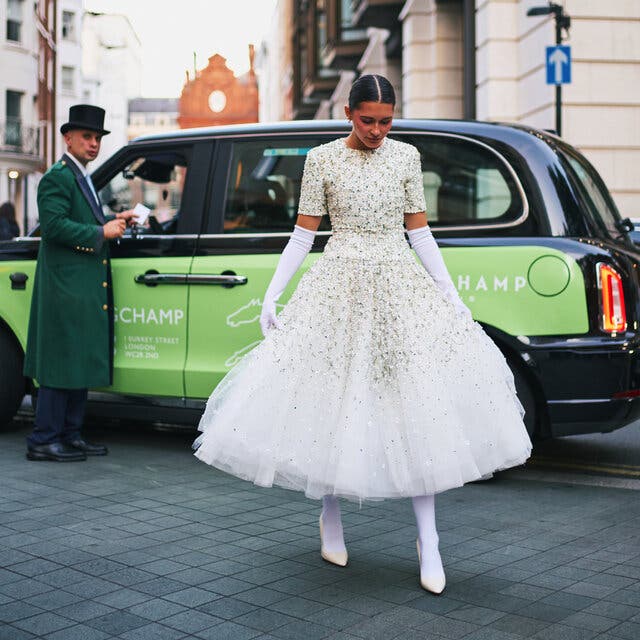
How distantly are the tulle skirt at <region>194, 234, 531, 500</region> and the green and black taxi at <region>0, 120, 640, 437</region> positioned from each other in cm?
179

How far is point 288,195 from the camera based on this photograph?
6.76m

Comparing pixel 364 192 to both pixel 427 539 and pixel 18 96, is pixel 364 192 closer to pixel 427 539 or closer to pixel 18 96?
pixel 427 539

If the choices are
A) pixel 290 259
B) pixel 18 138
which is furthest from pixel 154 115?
pixel 290 259

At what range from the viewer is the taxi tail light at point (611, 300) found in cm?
581

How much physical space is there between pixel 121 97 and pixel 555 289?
116 meters

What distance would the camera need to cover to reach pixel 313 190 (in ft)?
14.1

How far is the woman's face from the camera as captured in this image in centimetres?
413

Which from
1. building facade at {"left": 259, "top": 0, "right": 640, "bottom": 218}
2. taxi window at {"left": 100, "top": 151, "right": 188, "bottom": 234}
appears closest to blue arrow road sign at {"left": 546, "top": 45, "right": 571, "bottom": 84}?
building facade at {"left": 259, "top": 0, "right": 640, "bottom": 218}

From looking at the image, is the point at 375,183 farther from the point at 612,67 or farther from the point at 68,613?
the point at 612,67

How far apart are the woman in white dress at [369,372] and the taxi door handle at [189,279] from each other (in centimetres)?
225

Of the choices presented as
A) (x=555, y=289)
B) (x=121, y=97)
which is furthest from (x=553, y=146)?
(x=121, y=97)

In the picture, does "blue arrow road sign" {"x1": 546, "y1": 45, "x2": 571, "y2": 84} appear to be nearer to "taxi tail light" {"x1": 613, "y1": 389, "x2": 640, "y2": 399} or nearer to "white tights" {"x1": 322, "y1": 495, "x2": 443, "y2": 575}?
"taxi tail light" {"x1": 613, "y1": 389, "x2": 640, "y2": 399}

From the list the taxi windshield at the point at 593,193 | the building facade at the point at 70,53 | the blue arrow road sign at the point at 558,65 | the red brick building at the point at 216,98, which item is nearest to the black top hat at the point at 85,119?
the taxi windshield at the point at 593,193

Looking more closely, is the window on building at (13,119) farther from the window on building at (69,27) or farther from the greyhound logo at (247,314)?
the greyhound logo at (247,314)
